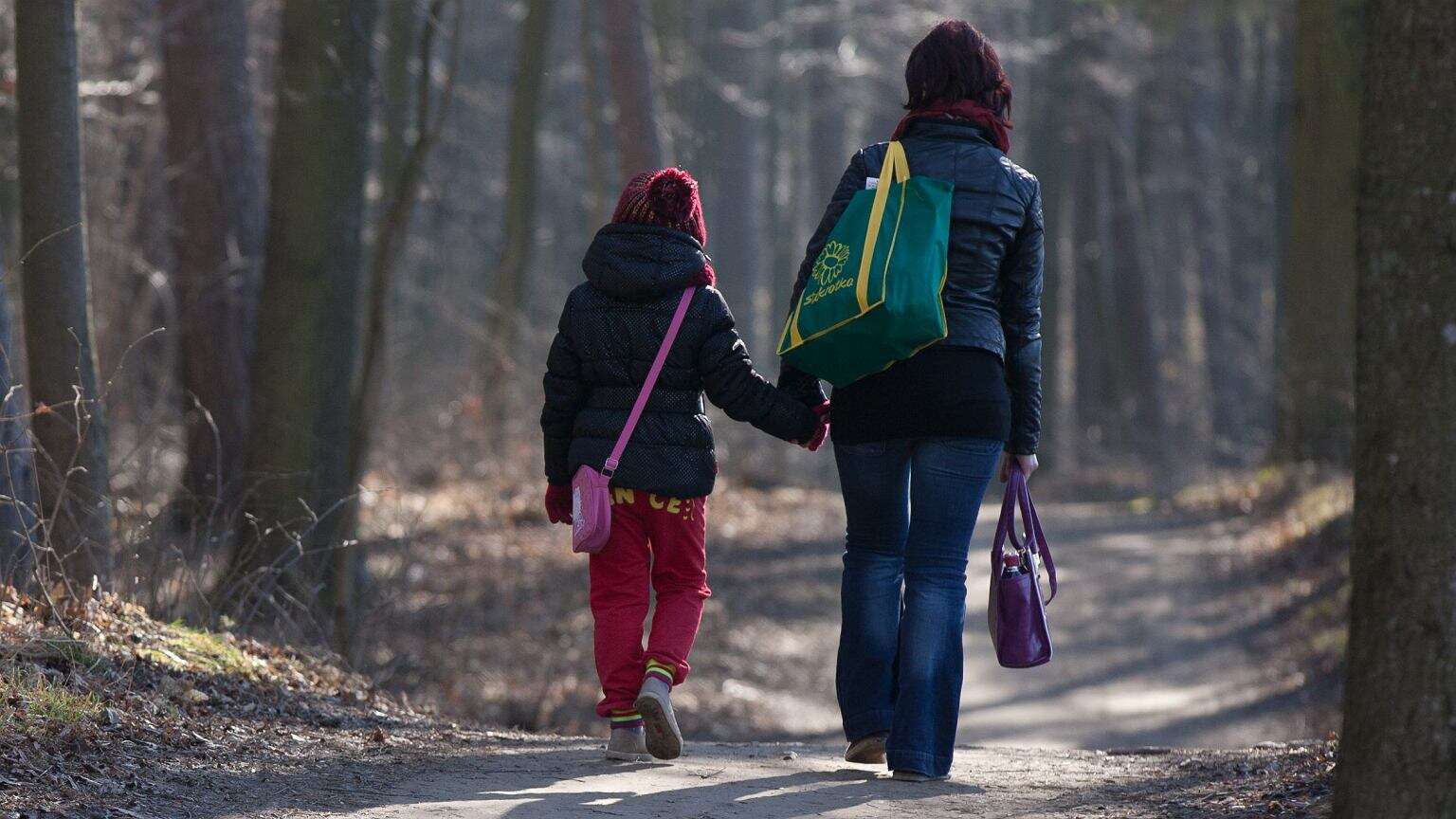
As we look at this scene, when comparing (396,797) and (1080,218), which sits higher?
(1080,218)

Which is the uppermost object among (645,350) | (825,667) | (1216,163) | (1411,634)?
(1216,163)

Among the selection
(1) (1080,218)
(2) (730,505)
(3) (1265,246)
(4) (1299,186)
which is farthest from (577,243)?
(4) (1299,186)

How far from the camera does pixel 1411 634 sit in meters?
3.55

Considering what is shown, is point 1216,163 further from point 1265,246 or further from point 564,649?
point 564,649

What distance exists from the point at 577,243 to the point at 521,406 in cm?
2063

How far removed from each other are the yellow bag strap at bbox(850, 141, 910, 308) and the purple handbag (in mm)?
807

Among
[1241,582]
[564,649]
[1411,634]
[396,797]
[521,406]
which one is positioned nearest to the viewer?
[1411,634]

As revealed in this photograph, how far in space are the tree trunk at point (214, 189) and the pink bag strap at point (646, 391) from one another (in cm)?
671

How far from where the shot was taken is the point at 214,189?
1157cm

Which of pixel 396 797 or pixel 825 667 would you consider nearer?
pixel 396 797

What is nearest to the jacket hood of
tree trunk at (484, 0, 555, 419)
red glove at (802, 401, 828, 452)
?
red glove at (802, 401, 828, 452)

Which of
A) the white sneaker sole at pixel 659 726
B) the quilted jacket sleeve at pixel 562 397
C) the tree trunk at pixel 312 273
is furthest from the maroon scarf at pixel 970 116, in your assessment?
the tree trunk at pixel 312 273

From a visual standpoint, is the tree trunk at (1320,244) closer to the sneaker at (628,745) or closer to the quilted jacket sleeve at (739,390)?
the quilted jacket sleeve at (739,390)

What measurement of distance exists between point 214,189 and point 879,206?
7.85m
